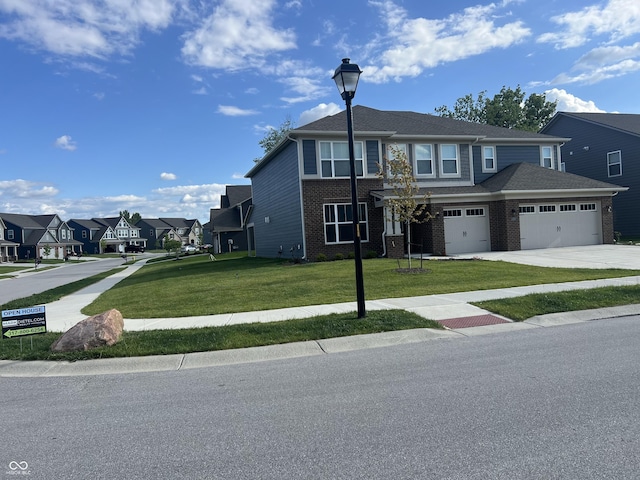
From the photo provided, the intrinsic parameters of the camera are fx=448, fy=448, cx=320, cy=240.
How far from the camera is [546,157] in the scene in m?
27.0

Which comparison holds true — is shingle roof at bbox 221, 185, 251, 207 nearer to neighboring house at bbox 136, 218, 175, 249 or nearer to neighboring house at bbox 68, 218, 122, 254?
neighboring house at bbox 68, 218, 122, 254

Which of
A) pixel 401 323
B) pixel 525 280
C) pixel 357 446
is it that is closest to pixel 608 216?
pixel 525 280

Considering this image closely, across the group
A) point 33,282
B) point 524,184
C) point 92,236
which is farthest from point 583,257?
point 92,236

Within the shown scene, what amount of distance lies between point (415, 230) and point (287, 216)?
22.0ft

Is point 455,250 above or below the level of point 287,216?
below

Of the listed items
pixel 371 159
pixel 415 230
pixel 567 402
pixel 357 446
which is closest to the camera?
pixel 357 446

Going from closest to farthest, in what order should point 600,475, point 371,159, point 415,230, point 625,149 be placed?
point 600,475, point 371,159, point 415,230, point 625,149

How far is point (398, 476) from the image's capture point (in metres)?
3.22

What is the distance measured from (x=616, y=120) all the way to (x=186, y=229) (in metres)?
93.9

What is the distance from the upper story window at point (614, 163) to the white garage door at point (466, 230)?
15477mm

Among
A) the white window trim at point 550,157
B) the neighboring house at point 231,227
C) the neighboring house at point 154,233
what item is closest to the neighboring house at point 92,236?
the neighboring house at point 154,233

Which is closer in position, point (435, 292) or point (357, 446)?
point (357, 446)

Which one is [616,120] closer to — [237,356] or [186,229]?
[237,356]

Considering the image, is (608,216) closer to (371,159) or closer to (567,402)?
(371,159)
